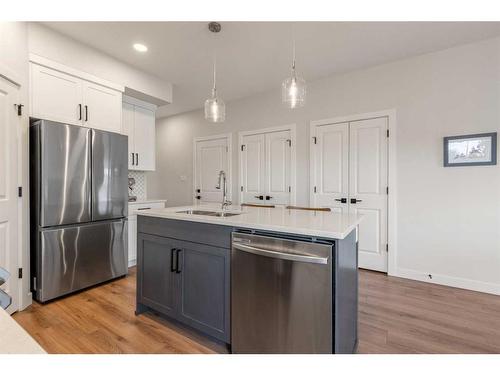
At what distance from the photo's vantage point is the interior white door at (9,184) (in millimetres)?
2117

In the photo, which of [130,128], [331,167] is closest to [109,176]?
[130,128]

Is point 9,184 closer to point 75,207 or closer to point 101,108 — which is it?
point 75,207

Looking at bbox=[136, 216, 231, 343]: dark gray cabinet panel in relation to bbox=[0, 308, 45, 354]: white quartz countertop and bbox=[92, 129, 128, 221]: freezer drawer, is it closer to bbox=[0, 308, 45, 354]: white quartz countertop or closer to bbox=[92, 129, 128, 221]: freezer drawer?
bbox=[92, 129, 128, 221]: freezer drawer

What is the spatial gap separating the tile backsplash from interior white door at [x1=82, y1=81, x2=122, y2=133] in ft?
3.66

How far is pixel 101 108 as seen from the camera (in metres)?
3.00

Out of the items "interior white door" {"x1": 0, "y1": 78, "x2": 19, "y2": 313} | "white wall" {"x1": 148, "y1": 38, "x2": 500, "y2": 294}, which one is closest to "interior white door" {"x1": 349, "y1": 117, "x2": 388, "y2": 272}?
"white wall" {"x1": 148, "y1": 38, "x2": 500, "y2": 294}

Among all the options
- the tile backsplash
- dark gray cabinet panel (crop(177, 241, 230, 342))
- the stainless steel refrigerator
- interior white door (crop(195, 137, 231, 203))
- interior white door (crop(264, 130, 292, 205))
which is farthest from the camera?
interior white door (crop(195, 137, 231, 203))

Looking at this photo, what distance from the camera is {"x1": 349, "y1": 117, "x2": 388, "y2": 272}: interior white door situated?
331 centimetres

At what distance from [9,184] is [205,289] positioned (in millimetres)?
1906

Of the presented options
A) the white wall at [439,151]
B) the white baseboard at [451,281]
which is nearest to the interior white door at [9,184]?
the white wall at [439,151]

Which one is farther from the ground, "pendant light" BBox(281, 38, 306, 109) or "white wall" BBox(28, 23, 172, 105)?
"white wall" BBox(28, 23, 172, 105)

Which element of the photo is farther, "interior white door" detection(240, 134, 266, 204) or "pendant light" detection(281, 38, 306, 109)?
"interior white door" detection(240, 134, 266, 204)

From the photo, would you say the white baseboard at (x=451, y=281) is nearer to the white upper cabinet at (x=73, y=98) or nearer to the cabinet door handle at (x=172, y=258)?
the cabinet door handle at (x=172, y=258)
